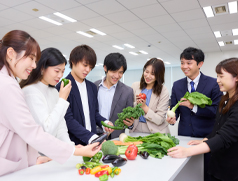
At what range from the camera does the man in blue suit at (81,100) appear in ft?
5.69

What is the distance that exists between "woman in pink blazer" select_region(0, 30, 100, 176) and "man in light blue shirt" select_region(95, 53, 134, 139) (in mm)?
1011

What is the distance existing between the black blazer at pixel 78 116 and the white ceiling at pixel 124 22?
116 inches

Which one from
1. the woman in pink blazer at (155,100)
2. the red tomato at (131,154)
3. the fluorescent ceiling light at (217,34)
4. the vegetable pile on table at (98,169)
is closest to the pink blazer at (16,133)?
the vegetable pile on table at (98,169)

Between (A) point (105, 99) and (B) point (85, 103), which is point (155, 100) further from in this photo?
(B) point (85, 103)

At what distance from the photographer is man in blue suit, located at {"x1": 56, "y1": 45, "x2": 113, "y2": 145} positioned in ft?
5.69

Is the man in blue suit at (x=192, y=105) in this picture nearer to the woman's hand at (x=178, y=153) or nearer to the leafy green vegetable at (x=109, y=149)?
the woman's hand at (x=178, y=153)

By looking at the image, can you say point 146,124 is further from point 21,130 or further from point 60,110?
point 21,130

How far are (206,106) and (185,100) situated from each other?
0.23 meters

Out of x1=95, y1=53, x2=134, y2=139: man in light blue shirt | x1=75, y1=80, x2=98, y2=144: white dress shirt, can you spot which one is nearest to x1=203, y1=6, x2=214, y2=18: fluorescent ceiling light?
x1=95, y1=53, x2=134, y2=139: man in light blue shirt

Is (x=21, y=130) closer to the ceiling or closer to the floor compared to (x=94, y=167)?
closer to the ceiling

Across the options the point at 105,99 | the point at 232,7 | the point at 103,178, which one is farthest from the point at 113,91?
the point at 232,7

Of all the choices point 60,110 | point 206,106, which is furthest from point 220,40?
point 60,110

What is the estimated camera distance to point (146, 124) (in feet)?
7.60

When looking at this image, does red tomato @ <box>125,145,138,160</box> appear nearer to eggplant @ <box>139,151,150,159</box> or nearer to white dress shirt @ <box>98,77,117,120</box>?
eggplant @ <box>139,151,150,159</box>
